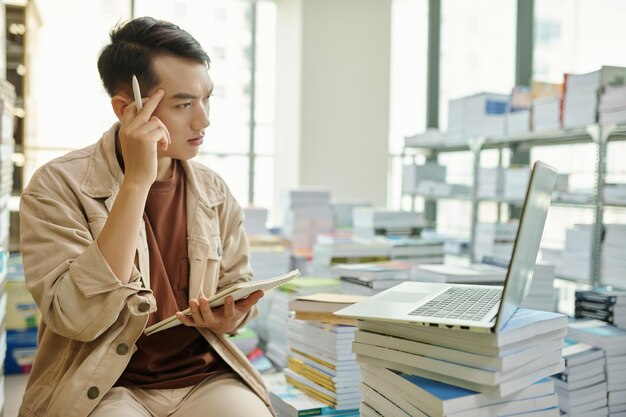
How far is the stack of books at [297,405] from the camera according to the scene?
5.68ft

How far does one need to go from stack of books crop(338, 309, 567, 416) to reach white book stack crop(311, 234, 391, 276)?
69.8 inches

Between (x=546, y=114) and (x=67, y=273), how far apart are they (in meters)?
2.69

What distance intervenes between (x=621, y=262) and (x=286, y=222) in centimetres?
214

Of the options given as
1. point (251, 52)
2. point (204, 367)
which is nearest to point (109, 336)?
point (204, 367)

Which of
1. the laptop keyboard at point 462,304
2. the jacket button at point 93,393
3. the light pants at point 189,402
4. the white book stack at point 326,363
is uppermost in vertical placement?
the laptop keyboard at point 462,304

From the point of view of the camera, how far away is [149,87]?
1.36m

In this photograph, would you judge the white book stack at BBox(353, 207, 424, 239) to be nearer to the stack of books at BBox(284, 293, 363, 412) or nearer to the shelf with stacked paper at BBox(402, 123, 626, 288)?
the shelf with stacked paper at BBox(402, 123, 626, 288)

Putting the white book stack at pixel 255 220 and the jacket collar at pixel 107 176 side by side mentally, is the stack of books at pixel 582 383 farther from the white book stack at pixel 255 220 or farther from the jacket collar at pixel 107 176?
the white book stack at pixel 255 220

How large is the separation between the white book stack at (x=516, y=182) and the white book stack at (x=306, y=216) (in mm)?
1199

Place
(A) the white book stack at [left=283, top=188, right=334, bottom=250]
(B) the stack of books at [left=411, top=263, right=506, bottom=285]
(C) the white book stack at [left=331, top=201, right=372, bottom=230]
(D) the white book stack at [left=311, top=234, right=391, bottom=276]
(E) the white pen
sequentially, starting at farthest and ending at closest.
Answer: (C) the white book stack at [left=331, top=201, right=372, bottom=230], (A) the white book stack at [left=283, top=188, right=334, bottom=250], (D) the white book stack at [left=311, top=234, right=391, bottom=276], (B) the stack of books at [left=411, top=263, right=506, bottom=285], (E) the white pen

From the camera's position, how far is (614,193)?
2.63 m

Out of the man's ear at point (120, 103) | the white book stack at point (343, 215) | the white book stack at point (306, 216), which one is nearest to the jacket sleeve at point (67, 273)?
the man's ear at point (120, 103)

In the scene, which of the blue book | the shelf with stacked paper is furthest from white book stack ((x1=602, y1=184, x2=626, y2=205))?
the blue book

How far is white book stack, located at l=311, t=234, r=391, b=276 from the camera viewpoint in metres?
2.99
